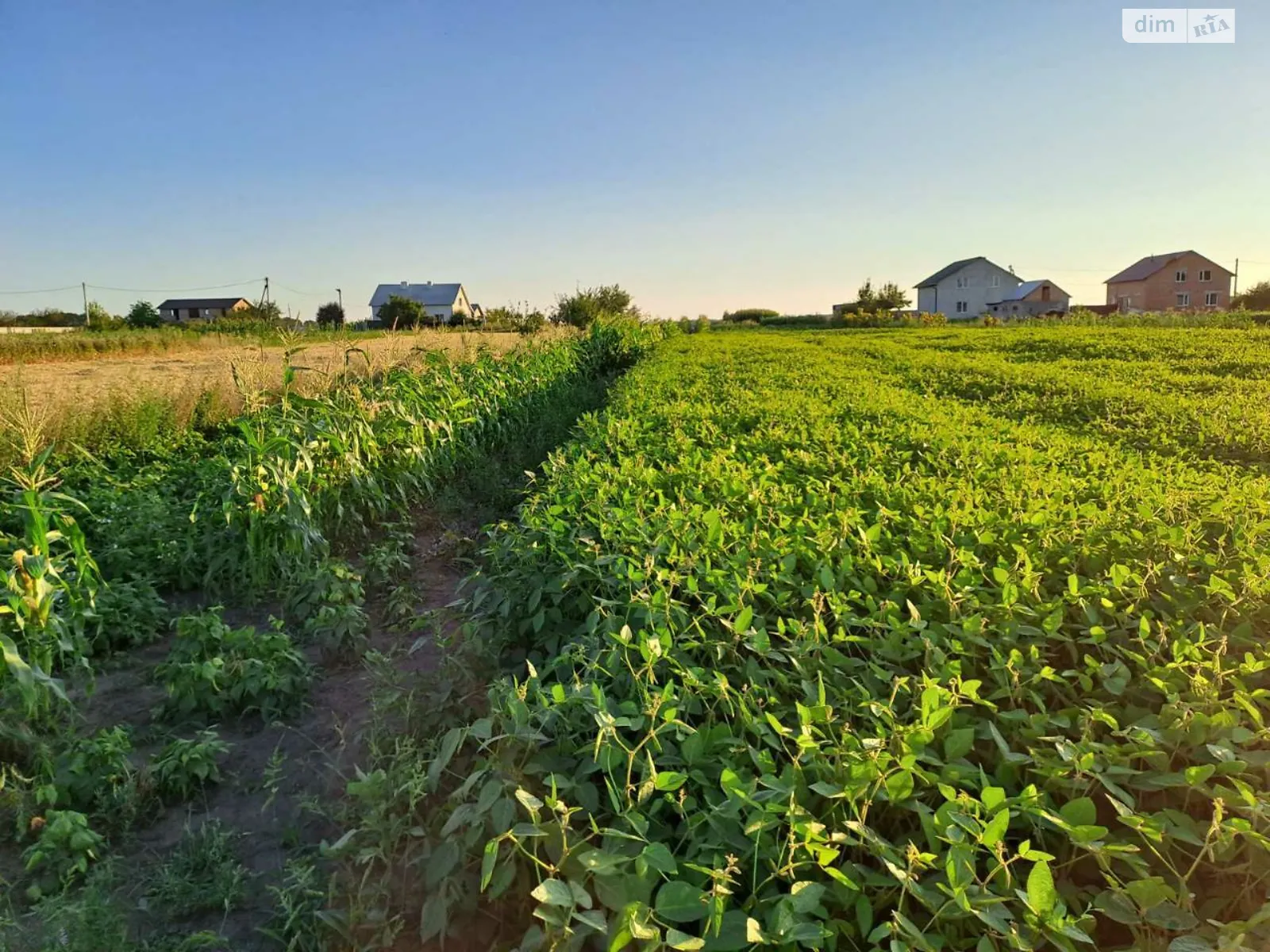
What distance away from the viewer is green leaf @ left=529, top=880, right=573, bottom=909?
4.15 ft

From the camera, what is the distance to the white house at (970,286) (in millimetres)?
67438

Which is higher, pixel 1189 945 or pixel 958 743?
pixel 958 743

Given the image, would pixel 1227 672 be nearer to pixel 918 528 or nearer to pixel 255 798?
pixel 918 528

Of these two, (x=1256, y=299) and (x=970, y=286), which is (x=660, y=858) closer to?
(x=1256, y=299)

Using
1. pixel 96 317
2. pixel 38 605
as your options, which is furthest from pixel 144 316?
pixel 38 605

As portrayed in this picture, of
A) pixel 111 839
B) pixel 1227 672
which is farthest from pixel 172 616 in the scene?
pixel 1227 672

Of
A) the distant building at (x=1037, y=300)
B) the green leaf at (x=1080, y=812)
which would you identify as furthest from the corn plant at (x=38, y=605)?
the distant building at (x=1037, y=300)

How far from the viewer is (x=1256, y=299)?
165 ft

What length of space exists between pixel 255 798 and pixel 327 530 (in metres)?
2.91

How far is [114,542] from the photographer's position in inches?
177

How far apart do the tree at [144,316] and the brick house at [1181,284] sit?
72993mm

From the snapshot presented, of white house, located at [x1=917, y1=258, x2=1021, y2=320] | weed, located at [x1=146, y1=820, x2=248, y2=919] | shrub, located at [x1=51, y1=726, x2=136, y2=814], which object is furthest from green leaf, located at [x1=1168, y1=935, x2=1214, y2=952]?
white house, located at [x1=917, y1=258, x2=1021, y2=320]

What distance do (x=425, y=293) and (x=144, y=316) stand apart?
3685 cm

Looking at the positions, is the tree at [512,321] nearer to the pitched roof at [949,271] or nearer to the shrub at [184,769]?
the shrub at [184,769]
